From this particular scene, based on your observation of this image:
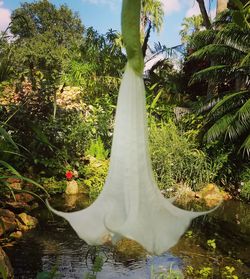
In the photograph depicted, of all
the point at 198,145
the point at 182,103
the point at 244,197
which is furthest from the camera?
the point at 182,103

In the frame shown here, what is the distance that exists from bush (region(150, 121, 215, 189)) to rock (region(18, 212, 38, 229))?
2228mm

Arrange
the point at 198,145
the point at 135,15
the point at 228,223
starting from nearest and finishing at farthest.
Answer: the point at 135,15 → the point at 228,223 → the point at 198,145

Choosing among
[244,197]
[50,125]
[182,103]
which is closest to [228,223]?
[244,197]

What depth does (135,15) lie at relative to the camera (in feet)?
0.97

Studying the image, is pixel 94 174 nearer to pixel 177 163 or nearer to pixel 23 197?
pixel 177 163

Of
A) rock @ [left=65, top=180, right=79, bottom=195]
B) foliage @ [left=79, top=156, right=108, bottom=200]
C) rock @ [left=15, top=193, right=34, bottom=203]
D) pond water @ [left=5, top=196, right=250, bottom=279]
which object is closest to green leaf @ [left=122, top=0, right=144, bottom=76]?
pond water @ [left=5, top=196, right=250, bottom=279]

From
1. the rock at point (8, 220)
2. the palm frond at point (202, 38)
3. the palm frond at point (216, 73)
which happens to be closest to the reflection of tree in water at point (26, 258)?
the rock at point (8, 220)

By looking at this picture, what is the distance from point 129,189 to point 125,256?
3.29 metres

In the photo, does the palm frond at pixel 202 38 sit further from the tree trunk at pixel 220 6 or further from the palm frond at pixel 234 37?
the tree trunk at pixel 220 6

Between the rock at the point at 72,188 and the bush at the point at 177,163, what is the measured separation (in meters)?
1.12

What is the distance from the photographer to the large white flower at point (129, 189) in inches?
13.1

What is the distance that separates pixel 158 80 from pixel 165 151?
2.61 meters

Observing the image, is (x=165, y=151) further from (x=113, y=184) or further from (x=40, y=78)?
(x=113, y=184)

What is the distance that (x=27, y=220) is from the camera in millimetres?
4047
